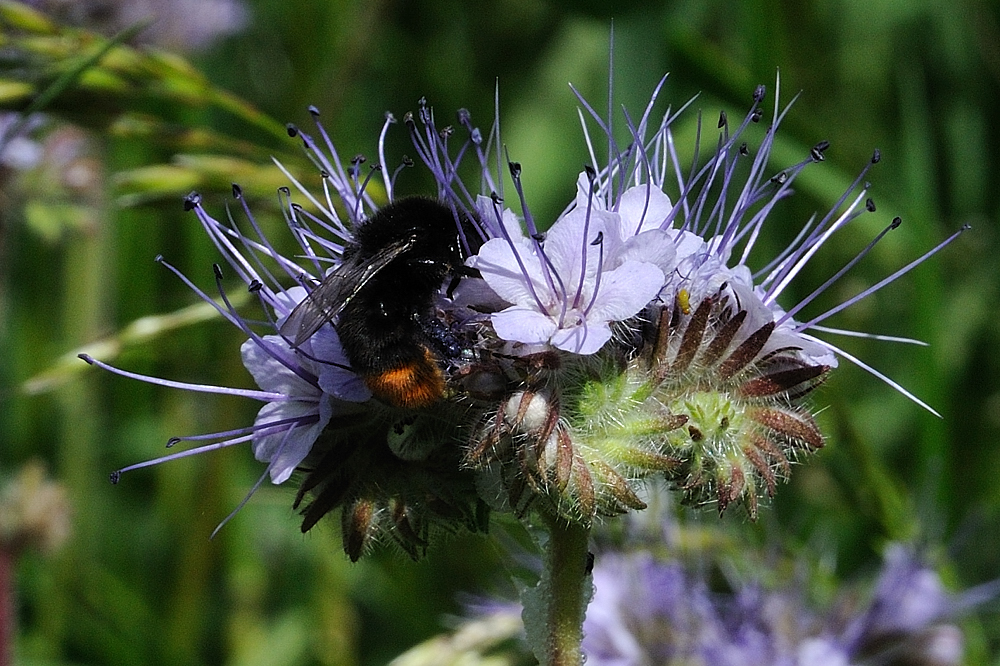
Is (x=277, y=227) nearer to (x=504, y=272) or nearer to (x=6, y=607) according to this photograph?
(x=6, y=607)

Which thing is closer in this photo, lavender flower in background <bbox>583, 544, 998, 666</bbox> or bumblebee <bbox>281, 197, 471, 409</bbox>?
bumblebee <bbox>281, 197, 471, 409</bbox>

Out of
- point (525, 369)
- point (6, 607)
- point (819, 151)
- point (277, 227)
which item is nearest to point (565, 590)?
point (525, 369)

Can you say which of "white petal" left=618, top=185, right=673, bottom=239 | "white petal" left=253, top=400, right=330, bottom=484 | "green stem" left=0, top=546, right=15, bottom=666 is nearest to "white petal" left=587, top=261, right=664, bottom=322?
"white petal" left=618, top=185, right=673, bottom=239

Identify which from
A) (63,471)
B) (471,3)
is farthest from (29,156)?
(471,3)

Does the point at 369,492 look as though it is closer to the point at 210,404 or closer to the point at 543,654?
the point at 543,654

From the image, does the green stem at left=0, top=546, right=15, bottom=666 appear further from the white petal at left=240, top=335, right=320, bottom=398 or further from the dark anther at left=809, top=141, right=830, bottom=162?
the dark anther at left=809, top=141, right=830, bottom=162

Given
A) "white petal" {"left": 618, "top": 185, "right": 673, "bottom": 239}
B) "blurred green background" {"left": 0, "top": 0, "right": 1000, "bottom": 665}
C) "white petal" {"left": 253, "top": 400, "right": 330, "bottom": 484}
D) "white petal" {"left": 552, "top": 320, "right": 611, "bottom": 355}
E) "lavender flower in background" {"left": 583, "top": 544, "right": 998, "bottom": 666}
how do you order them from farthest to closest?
"blurred green background" {"left": 0, "top": 0, "right": 1000, "bottom": 665} → "lavender flower in background" {"left": 583, "top": 544, "right": 998, "bottom": 666} → "white petal" {"left": 618, "top": 185, "right": 673, "bottom": 239} → "white petal" {"left": 253, "top": 400, "right": 330, "bottom": 484} → "white petal" {"left": 552, "top": 320, "right": 611, "bottom": 355}

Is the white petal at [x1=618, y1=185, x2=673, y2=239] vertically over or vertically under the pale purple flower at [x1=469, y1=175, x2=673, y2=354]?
over

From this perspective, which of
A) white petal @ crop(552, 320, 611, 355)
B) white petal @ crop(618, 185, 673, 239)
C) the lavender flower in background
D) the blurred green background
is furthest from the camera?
the blurred green background
